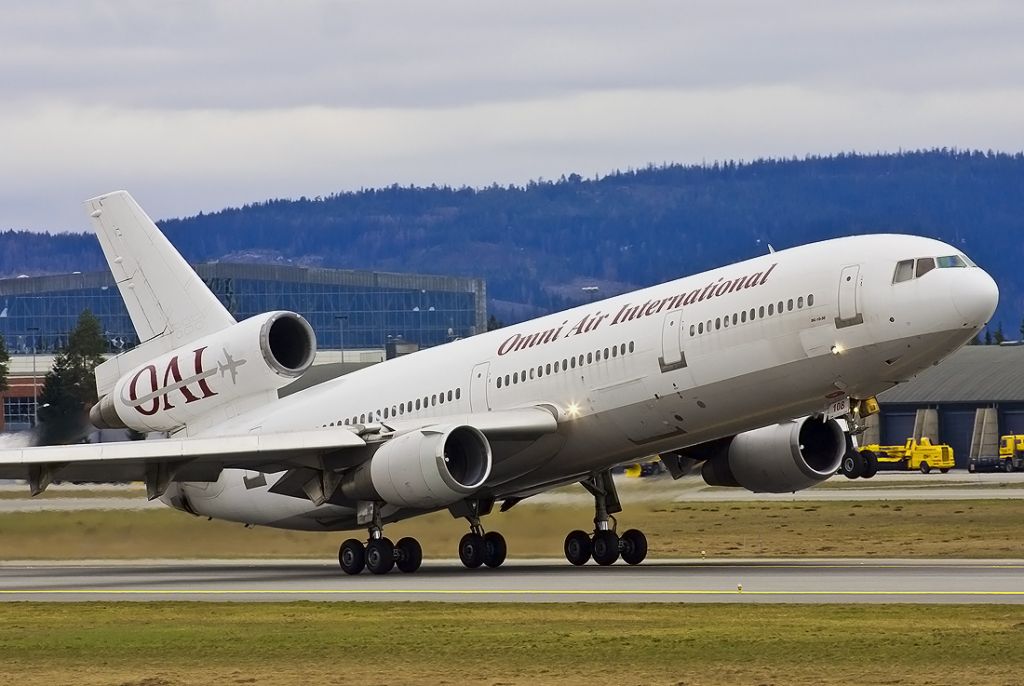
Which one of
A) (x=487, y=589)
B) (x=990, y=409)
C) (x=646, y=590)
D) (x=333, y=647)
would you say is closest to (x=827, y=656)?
(x=333, y=647)

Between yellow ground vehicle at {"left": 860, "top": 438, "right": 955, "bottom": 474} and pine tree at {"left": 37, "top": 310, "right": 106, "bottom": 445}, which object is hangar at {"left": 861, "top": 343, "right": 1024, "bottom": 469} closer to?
yellow ground vehicle at {"left": 860, "top": 438, "right": 955, "bottom": 474}

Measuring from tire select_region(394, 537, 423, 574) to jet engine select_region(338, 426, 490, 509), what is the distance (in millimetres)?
1531

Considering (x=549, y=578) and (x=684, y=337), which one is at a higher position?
(x=684, y=337)

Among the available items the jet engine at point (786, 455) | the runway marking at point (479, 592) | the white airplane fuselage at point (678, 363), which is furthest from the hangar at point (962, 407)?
the runway marking at point (479, 592)

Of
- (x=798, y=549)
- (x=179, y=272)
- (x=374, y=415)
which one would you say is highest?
(x=179, y=272)

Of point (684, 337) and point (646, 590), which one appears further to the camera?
point (684, 337)

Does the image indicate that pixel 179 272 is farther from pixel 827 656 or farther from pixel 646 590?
pixel 827 656

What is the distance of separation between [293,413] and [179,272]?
473 centimetres

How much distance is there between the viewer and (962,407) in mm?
112438

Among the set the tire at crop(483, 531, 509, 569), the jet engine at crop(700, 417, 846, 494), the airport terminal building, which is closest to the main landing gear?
the tire at crop(483, 531, 509, 569)

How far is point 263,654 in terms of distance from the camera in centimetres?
2192

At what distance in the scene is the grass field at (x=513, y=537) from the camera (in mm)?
40500

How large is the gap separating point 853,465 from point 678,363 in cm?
433

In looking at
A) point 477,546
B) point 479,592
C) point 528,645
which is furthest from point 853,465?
point 528,645
